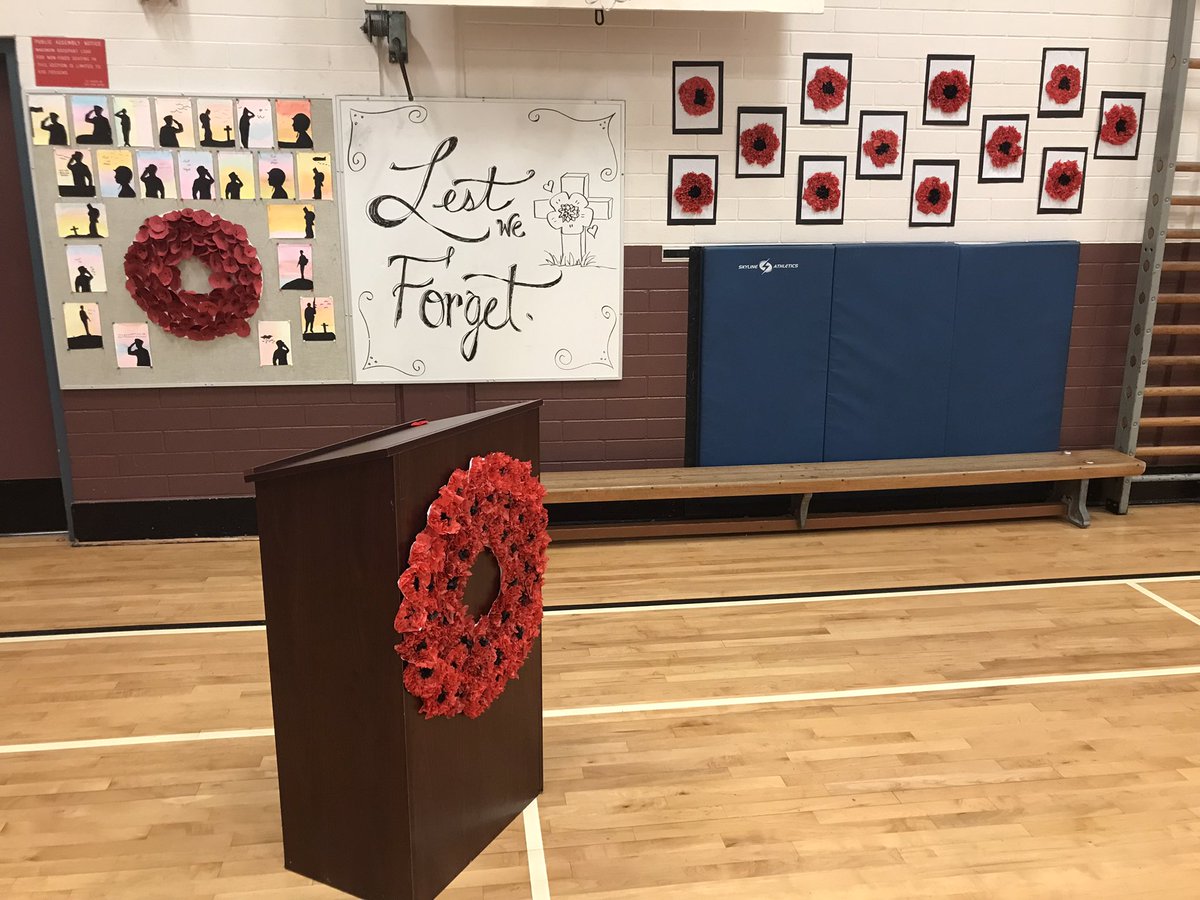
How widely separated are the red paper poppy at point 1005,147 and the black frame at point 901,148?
0.45 metres

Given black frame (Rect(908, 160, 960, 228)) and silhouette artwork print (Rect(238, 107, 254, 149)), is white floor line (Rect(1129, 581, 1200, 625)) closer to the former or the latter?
black frame (Rect(908, 160, 960, 228))

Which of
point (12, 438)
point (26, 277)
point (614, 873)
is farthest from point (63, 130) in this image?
point (614, 873)

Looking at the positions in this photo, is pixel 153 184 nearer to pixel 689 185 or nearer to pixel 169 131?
pixel 169 131

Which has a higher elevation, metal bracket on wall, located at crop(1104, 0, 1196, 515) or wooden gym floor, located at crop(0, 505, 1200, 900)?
metal bracket on wall, located at crop(1104, 0, 1196, 515)

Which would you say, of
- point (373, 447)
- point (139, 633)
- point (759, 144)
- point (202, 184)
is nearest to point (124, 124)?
point (202, 184)

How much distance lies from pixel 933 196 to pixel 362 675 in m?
3.75

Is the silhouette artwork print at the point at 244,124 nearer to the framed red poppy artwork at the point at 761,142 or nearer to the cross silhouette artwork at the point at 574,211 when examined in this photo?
the cross silhouette artwork at the point at 574,211

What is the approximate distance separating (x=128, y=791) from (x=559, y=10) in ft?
11.3

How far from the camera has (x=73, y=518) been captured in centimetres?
425

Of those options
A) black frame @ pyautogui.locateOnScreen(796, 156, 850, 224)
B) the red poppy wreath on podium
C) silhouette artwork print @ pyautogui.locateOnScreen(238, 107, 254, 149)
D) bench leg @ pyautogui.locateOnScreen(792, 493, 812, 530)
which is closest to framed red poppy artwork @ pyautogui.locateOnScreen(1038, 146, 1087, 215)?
black frame @ pyautogui.locateOnScreen(796, 156, 850, 224)

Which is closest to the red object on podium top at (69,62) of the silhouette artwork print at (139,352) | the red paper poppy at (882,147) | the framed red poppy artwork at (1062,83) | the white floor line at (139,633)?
the silhouette artwork print at (139,352)

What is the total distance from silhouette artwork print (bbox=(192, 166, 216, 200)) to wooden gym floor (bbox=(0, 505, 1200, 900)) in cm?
159

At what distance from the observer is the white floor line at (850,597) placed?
11.9 ft

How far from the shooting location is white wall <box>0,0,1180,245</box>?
391 centimetres
